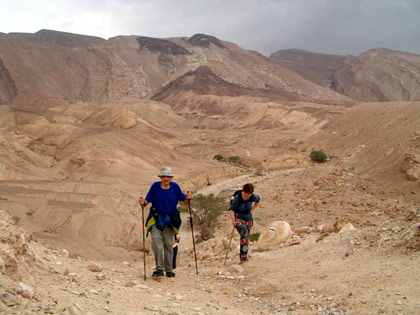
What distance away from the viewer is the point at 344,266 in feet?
18.2

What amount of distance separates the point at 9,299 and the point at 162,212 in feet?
9.24

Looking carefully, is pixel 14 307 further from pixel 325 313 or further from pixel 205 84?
pixel 205 84

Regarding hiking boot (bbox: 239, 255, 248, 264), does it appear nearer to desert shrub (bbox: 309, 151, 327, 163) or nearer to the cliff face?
desert shrub (bbox: 309, 151, 327, 163)

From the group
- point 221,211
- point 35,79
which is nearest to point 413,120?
point 221,211

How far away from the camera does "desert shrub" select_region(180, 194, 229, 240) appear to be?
48.3 ft

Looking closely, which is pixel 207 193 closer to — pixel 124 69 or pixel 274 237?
pixel 274 237

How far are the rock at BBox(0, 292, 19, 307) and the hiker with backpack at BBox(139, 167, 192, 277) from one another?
2.67 m

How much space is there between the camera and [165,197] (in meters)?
5.66

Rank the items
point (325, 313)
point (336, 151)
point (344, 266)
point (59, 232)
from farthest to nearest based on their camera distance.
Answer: point (336, 151)
point (59, 232)
point (344, 266)
point (325, 313)

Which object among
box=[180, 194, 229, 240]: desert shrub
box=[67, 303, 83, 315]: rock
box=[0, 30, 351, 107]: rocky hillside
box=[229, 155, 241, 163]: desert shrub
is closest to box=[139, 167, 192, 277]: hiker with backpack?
box=[67, 303, 83, 315]: rock

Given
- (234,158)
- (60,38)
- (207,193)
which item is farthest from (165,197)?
(60,38)

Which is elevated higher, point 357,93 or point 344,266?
point 357,93

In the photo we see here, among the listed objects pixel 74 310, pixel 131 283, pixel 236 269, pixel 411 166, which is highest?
pixel 411 166

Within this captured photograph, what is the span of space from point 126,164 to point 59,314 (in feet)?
70.0
